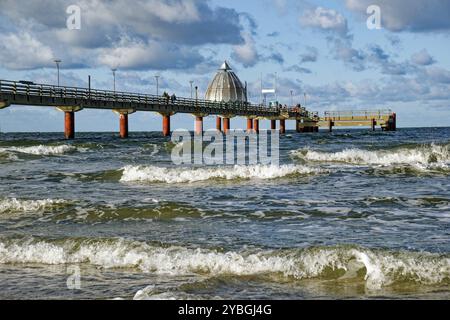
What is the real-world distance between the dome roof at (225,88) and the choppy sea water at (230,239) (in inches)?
4933

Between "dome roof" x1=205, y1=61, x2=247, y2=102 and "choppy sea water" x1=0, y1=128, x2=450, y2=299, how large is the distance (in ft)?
411

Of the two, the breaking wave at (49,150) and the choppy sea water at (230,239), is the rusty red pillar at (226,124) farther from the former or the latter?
the choppy sea water at (230,239)

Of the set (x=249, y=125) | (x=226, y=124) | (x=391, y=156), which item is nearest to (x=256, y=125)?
(x=249, y=125)

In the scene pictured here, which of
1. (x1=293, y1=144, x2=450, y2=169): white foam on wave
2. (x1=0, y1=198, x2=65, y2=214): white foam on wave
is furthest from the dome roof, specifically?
(x1=0, y1=198, x2=65, y2=214): white foam on wave

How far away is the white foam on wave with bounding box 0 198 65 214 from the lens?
12.1m

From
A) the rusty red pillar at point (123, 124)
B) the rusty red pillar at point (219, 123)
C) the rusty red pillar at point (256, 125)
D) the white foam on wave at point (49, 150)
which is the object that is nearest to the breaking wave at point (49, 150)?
the white foam on wave at point (49, 150)

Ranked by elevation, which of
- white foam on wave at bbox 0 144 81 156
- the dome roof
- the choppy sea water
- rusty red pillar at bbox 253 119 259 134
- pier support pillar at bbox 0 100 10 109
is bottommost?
the choppy sea water

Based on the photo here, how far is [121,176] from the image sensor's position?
19078mm

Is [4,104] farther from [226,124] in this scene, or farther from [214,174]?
[226,124]

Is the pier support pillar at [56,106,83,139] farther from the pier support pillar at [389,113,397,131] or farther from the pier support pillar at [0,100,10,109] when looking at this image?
the pier support pillar at [389,113,397,131]

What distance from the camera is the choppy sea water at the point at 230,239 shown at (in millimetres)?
6270

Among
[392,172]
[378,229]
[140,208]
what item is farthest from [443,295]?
[392,172]

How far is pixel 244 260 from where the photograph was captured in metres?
7.05

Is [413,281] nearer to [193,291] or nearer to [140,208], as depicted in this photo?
[193,291]
